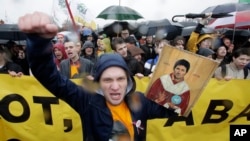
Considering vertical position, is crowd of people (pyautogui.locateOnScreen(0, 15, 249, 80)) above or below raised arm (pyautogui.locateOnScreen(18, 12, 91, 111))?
below

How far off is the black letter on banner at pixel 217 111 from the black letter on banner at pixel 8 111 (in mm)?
1811

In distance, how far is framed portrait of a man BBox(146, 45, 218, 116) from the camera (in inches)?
104

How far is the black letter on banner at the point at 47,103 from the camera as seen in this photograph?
387 centimetres

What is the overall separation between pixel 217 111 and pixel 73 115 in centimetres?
148

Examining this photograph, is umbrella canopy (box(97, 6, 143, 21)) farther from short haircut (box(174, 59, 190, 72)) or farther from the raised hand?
the raised hand

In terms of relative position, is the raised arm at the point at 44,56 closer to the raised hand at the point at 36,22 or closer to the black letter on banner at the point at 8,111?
the raised hand at the point at 36,22

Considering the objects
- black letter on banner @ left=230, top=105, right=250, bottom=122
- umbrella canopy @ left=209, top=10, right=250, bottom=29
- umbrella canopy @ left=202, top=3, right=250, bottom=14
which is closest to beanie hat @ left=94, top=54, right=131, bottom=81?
black letter on banner @ left=230, top=105, right=250, bottom=122

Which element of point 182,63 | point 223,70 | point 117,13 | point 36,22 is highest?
point 36,22

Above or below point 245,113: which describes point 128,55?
above

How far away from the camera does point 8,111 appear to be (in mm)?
3785

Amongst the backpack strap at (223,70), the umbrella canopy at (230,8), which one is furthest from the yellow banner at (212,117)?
the umbrella canopy at (230,8)

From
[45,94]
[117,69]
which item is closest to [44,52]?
[117,69]

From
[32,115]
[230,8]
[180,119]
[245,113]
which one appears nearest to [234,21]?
[230,8]

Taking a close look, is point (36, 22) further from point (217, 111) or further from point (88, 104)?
point (217, 111)
